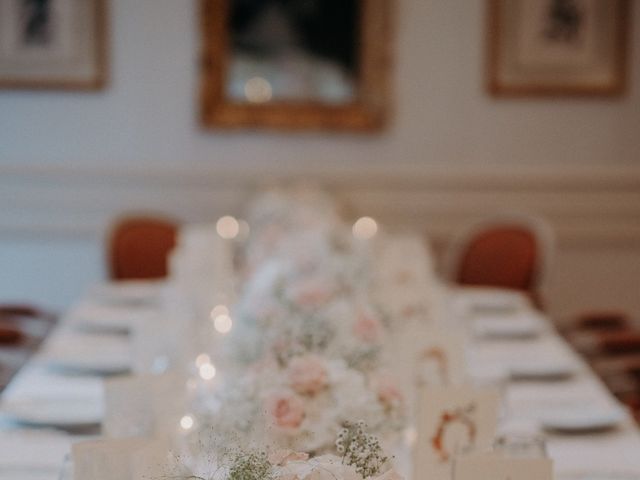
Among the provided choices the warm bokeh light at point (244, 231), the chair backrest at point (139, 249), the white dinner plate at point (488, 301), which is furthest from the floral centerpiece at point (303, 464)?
the chair backrest at point (139, 249)

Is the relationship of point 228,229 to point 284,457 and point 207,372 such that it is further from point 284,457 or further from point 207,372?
point 284,457

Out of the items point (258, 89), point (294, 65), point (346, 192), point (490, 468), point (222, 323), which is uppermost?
point (294, 65)

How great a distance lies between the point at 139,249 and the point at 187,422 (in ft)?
9.82

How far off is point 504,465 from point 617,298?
169 inches

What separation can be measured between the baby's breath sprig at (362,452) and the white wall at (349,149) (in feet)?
13.0

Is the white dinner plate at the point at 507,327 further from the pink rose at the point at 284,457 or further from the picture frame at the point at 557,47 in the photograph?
the pink rose at the point at 284,457

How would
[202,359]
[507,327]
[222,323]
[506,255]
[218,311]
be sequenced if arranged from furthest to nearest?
[506,255]
[507,327]
[218,311]
[222,323]
[202,359]

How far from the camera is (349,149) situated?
5352mm

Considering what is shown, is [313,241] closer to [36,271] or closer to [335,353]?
[335,353]

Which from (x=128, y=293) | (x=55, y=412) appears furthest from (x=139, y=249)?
(x=55, y=412)

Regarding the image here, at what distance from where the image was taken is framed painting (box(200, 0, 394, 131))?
5238mm

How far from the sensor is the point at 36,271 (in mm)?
5453

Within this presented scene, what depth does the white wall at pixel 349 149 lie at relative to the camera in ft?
17.4

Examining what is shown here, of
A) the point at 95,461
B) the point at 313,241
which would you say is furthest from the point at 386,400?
the point at 313,241
